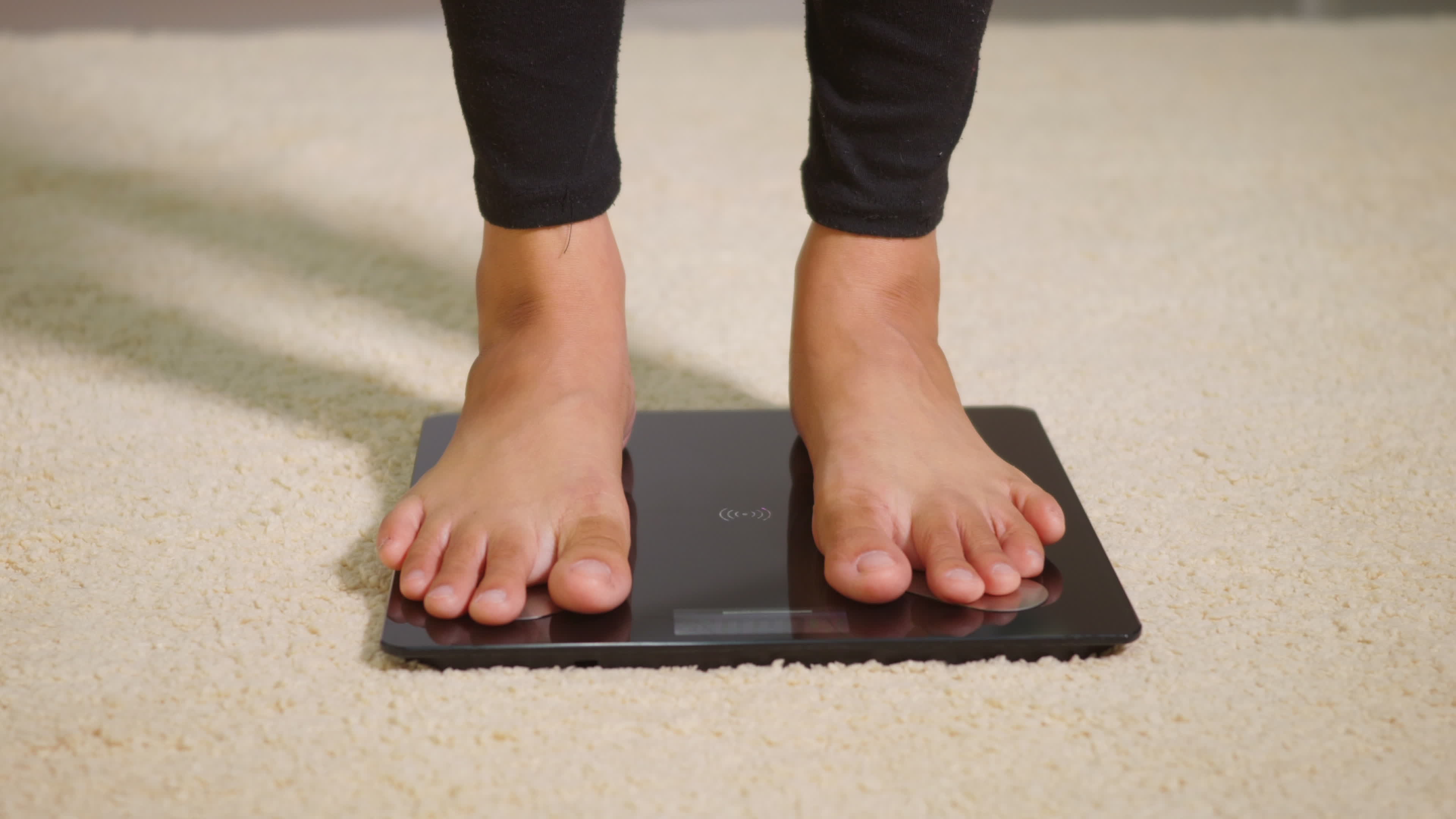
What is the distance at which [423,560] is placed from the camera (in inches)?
26.2

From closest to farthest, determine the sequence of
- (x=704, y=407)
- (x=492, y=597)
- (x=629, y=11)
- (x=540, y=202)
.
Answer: (x=492, y=597), (x=540, y=202), (x=704, y=407), (x=629, y=11)

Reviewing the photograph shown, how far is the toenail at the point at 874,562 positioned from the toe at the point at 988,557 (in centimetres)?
5

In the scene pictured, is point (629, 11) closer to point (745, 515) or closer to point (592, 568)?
point (745, 515)

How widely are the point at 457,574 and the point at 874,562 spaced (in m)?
0.22

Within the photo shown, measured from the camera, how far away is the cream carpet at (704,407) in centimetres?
56

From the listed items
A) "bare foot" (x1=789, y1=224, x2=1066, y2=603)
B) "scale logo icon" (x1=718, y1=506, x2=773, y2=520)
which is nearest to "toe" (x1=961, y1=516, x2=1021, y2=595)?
"bare foot" (x1=789, y1=224, x2=1066, y2=603)

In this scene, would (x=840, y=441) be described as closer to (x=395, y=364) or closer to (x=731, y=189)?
(x=395, y=364)

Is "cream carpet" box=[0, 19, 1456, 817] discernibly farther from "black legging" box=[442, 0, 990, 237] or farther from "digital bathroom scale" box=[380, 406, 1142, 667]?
"black legging" box=[442, 0, 990, 237]

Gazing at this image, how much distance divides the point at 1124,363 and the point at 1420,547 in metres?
0.34

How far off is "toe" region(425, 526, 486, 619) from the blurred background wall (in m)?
2.24

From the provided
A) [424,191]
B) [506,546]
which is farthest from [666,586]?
[424,191]

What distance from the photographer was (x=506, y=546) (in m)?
0.66

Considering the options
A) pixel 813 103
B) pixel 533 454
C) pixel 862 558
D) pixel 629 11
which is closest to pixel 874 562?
pixel 862 558

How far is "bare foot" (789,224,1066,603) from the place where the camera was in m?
0.66
